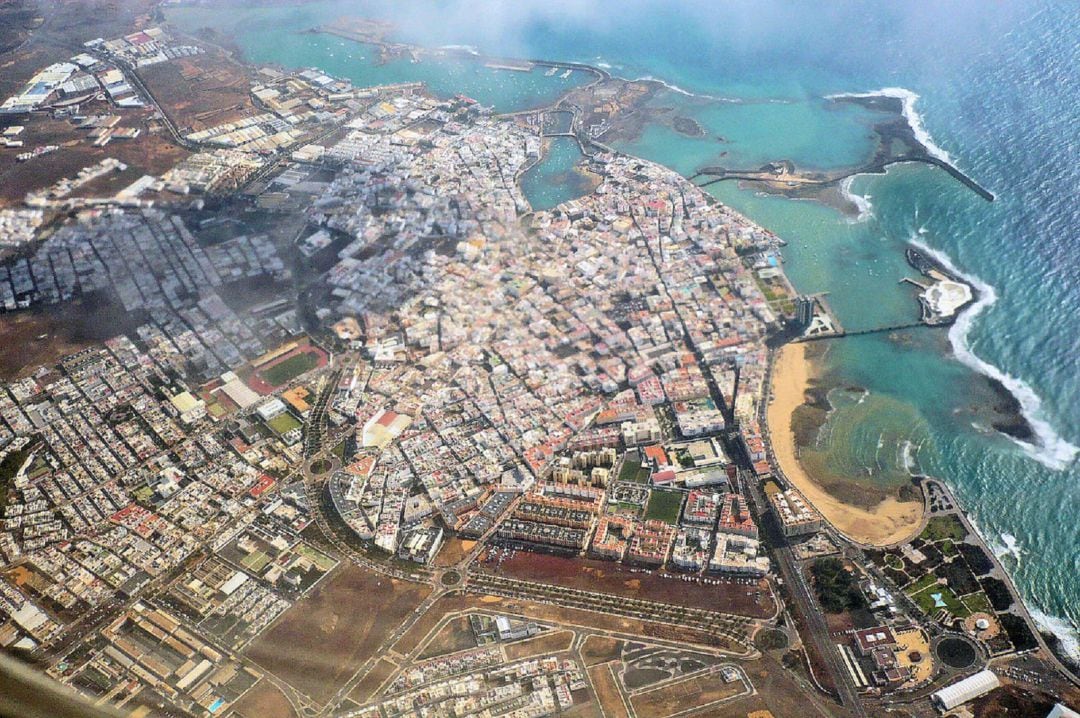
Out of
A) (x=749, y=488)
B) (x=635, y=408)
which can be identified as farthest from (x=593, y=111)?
(x=749, y=488)

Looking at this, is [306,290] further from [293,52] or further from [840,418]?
[293,52]

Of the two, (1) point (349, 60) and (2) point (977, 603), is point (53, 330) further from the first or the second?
(2) point (977, 603)

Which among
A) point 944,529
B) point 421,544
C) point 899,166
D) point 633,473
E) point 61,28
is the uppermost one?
point 899,166

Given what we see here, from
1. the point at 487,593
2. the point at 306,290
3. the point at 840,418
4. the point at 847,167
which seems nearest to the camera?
the point at 487,593

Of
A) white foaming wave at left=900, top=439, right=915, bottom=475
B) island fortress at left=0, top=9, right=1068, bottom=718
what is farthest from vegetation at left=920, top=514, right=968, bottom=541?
white foaming wave at left=900, top=439, right=915, bottom=475

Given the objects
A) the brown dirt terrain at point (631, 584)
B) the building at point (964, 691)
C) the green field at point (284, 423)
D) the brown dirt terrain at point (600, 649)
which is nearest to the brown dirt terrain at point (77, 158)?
the green field at point (284, 423)

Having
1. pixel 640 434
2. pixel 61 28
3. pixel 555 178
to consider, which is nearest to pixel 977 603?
pixel 640 434

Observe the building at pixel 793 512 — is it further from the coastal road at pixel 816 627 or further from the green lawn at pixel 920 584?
the green lawn at pixel 920 584
